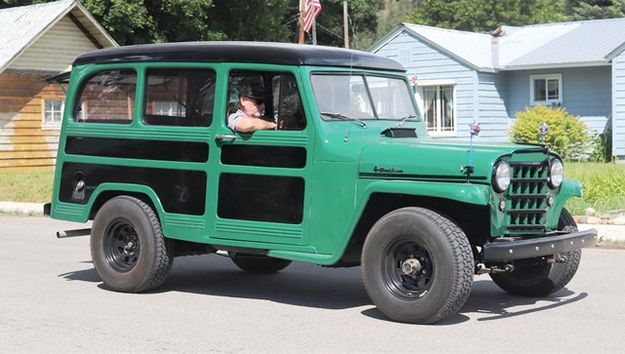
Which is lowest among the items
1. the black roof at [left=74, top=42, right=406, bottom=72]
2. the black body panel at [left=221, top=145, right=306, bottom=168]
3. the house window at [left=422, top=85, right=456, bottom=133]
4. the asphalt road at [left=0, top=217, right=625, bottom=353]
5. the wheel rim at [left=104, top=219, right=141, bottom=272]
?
the asphalt road at [left=0, top=217, right=625, bottom=353]

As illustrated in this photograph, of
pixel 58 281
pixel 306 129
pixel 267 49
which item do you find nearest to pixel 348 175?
pixel 306 129

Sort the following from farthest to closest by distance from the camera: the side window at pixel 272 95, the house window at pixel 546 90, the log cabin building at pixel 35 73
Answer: the house window at pixel 546 90
the log cabin building at pixel 35 73
the side window at pixel 272 95

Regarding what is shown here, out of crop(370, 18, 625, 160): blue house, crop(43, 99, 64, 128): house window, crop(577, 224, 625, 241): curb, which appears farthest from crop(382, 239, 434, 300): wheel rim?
crop(43, 99, 64, 128): house window

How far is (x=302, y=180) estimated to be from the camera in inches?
320

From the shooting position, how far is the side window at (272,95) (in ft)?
27.2

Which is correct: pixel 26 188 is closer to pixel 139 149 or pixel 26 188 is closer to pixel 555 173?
pixel 139 149

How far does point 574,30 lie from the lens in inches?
1273

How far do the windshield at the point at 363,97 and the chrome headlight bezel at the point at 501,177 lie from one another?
153 centimetres

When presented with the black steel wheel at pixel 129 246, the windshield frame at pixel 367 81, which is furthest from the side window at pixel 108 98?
the windshield frame at pixel 367 81

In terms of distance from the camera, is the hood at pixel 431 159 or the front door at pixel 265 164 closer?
the hood at pixel 431 159

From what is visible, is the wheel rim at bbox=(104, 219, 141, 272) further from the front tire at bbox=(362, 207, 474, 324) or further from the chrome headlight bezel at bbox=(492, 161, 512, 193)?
the chrome headlight bezel at bbox=(492, 161, 512, 193)

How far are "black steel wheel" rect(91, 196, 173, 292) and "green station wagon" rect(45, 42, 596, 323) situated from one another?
0.01 m

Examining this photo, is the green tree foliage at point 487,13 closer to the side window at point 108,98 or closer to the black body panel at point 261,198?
the side window at point 108,98

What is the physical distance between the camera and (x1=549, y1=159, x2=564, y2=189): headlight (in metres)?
7.95
